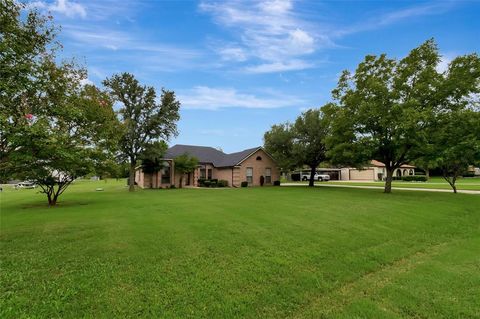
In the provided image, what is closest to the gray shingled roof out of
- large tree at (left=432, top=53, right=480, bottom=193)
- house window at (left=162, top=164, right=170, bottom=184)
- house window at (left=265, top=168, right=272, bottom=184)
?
house window at (left=162, top=164, right=170, bottom=184)

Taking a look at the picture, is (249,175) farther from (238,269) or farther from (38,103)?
(238,269)

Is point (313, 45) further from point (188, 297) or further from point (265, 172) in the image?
point (265, 172)

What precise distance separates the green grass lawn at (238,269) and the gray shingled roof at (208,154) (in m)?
24.7

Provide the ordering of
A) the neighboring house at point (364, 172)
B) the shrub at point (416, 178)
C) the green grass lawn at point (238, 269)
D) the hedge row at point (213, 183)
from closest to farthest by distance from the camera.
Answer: the green grass lawn at point (238, 269) → the hedge row at point (213, 183) → the shrub at point (416, 178) → the neighboring house at point (364, 172)

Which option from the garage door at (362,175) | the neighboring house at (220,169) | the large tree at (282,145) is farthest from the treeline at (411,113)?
the garage door at (362,175)

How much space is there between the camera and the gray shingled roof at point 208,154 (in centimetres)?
3438

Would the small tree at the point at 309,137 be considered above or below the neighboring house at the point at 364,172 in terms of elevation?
above

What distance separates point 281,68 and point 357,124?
7566mm

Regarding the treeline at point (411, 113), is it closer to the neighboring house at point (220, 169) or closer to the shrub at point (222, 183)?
the neighboring house at point (220, 169)

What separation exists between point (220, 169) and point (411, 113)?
22.8 meters

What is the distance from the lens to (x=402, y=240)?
8.09m

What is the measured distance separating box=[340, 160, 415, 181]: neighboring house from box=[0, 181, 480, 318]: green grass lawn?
48051 mm

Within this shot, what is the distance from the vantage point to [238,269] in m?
5.61

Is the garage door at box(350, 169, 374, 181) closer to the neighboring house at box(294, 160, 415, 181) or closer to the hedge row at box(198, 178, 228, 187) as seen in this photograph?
the neighboring house at box(294, 160, 415, 181)
